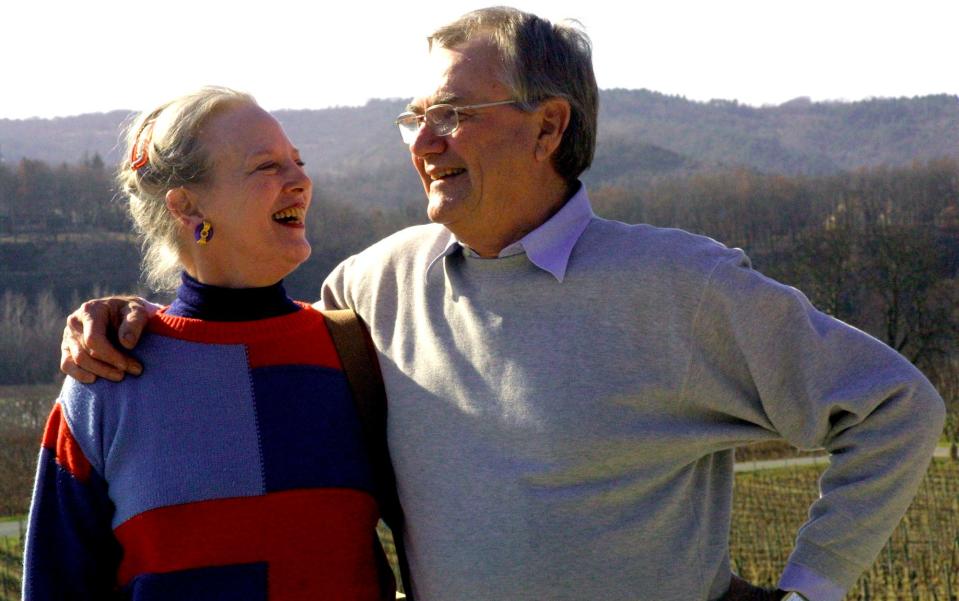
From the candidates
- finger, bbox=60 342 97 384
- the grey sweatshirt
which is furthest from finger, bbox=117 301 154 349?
the grey sweatshirt

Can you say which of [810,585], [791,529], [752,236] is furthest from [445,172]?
[752,236]

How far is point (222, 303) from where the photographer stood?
9.60 feet

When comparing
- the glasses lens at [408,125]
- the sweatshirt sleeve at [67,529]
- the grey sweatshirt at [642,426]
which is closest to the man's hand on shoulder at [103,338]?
the sweatshirt sleeve at [67,529]

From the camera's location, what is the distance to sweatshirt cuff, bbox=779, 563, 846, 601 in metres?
2.90

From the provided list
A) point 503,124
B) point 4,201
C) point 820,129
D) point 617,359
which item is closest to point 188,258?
point 503,124

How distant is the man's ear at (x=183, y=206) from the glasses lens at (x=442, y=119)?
68 cm

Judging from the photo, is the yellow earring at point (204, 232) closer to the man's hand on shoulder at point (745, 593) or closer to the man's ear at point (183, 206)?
the man's ear at point (183, 206)

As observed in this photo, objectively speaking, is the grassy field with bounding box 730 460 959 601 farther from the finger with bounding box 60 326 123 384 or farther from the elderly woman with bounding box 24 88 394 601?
the finger with bounding box 60 326 123 384

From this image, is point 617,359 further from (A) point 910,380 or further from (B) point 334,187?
(B) point 334,187

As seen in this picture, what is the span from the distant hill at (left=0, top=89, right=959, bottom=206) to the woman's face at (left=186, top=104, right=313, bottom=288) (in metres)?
84.7

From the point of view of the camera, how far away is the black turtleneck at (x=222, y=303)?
2.92 meters

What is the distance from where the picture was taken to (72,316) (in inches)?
116

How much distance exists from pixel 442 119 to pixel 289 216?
52 cm

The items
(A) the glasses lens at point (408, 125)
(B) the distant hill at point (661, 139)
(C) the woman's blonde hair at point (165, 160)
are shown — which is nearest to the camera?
(C) the woman's blonde hair at point (165, 160)
